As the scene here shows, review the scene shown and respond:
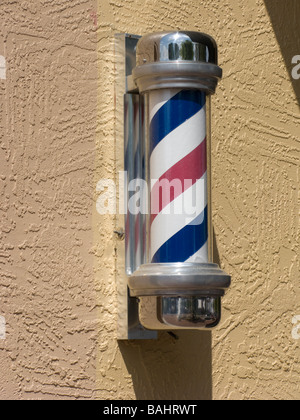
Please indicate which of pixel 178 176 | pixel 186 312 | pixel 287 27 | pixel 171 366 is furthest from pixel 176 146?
pixel 287 27

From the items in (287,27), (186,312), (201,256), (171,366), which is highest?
(287,27)

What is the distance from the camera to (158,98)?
1741mm

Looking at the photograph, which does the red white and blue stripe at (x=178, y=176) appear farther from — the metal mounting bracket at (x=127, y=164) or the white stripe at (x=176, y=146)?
the metal mounting bracket at (x=127, y=164)

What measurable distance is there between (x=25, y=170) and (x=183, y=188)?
1.03 feet

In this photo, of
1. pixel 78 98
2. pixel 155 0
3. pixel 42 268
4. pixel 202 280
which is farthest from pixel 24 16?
pixel 202 280

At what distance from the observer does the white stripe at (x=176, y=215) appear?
1.70 metres

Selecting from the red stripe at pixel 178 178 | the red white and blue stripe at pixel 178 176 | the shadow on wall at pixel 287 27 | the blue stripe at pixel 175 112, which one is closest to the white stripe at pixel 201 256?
the red white and blue stripe at pixel 178 176

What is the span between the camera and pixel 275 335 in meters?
2.20

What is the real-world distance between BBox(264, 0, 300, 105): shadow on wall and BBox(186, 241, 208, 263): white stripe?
2.62ft

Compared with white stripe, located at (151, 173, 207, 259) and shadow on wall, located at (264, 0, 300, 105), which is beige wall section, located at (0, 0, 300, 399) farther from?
white stripe, located at (151, 173, 207, 259)

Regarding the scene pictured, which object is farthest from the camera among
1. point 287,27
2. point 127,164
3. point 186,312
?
point 287,27

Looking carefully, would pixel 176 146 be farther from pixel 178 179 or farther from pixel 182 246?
pixel 182 246

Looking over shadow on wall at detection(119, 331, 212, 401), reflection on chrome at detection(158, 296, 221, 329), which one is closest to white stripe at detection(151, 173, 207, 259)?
reflection on chrome at detection(158, 296, 221, 329)

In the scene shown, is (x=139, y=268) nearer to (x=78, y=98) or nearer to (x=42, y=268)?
(x=42, y=268)
